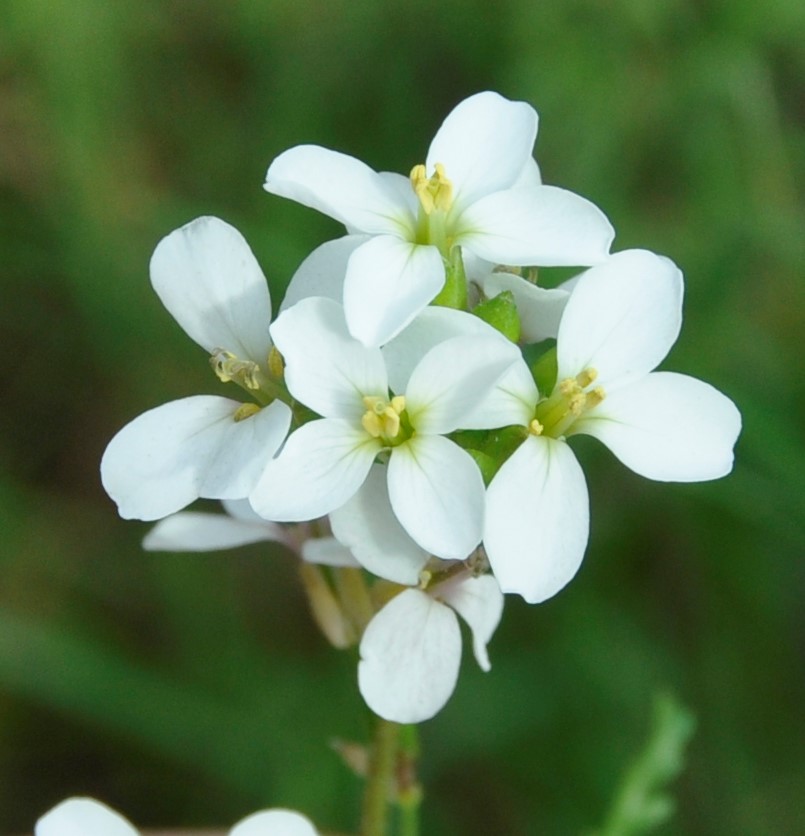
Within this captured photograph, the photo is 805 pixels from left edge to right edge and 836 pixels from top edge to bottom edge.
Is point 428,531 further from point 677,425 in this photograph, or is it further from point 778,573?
point 778,573

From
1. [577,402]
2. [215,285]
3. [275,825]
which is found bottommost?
[275,825]

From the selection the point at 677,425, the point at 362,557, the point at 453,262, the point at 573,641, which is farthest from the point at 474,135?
the point at 573,641


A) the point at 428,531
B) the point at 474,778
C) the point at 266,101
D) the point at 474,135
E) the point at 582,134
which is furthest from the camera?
the point at 266,101

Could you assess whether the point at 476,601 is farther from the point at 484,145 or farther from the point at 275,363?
the point at 484,145

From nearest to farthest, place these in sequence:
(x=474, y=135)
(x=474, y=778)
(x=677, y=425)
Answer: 1. (x=677, y=425)
2. (x=474, y=135)
3. (x=474, y=778)

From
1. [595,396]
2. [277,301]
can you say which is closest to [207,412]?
[595,396]

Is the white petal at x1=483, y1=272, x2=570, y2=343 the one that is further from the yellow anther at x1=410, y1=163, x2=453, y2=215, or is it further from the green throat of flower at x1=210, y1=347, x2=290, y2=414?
the green throat of flower at x1=210, y1=347, x2=290, y2=414
